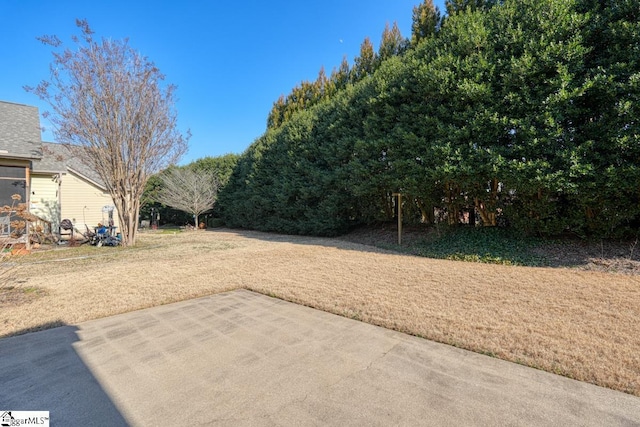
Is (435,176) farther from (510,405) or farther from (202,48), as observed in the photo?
(202,48)

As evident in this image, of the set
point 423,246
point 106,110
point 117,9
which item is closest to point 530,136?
point 423,246

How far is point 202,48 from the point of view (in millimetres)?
12531

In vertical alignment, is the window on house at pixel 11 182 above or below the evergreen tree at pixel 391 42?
below

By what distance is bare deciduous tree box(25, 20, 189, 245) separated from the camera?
10.3m

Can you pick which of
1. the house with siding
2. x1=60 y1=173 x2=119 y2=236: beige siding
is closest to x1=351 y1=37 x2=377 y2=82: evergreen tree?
the house with siding

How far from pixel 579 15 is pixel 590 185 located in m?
4.01

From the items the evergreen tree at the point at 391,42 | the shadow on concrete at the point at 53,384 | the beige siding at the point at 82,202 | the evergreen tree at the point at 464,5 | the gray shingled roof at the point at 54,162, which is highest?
the evergreen tree at the point at 391,42

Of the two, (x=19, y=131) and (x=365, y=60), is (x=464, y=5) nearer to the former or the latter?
(x=365, y=60)

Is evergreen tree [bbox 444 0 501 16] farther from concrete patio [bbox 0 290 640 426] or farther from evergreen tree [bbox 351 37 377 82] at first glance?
concrete patio [bbox 0 290 640 426]

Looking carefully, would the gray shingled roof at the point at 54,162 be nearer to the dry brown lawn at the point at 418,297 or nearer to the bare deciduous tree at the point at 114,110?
the bare deciduous tree at the point at 114,110

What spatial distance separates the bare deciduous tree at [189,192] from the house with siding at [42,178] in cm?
446

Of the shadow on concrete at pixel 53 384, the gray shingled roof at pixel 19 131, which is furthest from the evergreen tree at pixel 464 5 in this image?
the gray shingled roof at pixel 19 131

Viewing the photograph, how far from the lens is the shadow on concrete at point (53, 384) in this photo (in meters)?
2.11

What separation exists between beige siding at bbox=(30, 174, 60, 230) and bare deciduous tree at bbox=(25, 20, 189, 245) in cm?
311
